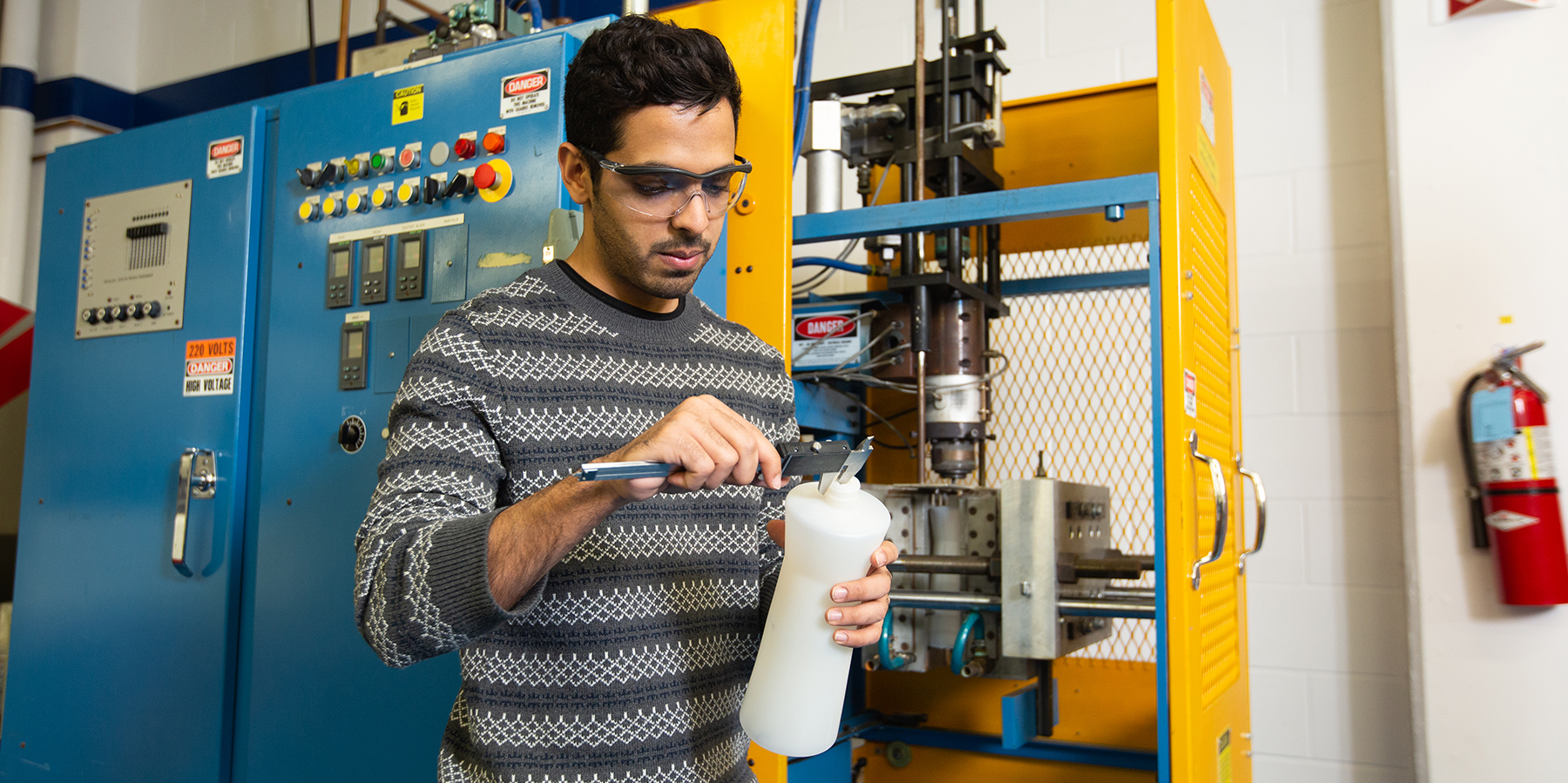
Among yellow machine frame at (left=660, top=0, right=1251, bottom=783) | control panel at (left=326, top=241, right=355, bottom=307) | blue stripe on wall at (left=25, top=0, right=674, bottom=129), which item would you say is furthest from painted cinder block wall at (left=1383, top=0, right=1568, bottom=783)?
blue stripe on wall at (left=25, top=0, right=674, bottom=129)

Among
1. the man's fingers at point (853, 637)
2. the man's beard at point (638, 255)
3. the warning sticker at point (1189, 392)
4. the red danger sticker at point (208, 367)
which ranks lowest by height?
the man's fingers at point (853, 637)

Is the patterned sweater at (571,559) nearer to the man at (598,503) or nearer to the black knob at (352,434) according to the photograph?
the man at (598,503)

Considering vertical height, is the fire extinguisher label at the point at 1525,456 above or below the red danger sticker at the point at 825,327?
below

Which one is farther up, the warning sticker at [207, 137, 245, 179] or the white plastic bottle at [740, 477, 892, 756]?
the warning sticker at [207, 137, 245, 179]

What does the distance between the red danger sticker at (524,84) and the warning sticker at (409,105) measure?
0.64 feet

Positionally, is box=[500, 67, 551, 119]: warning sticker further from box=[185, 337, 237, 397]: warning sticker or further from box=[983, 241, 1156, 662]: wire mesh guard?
box=[983, 241, 1156, 662]: wire mesh guard

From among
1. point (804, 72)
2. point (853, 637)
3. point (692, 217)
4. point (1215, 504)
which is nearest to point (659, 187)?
point (692, 217)

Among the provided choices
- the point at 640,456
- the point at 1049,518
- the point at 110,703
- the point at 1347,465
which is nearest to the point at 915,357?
the point at 1049,518

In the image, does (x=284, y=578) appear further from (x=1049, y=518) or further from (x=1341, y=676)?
(x=1341, y=676)

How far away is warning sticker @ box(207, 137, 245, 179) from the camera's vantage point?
2.00 m

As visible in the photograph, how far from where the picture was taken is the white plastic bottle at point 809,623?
92 centimetres

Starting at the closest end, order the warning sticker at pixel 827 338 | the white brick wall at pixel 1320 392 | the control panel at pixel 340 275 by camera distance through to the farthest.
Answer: the control panel at pixel 340 275, the warning sticker at pixel 827 338, the white brick wall at pixel 1320 392

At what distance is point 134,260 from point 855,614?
1.98 m

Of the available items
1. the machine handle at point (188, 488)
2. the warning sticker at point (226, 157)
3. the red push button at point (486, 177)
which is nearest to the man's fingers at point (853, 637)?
the red push button at point (486, 177)
